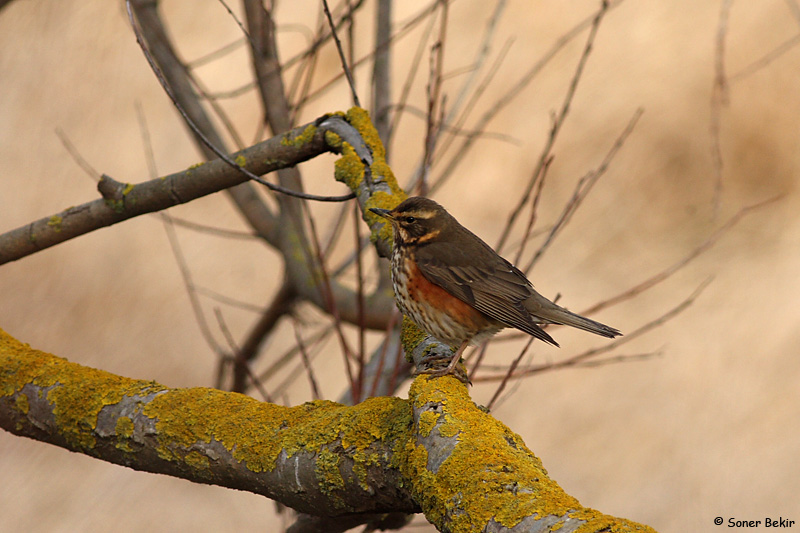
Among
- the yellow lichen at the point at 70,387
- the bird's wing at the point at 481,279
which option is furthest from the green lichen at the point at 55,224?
the bird's wing at the point at 481,279

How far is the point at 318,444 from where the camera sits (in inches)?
99.0

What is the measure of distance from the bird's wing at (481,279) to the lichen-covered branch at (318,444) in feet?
3.57

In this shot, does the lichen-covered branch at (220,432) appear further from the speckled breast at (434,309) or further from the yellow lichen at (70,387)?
the speckled breast at (434,309)

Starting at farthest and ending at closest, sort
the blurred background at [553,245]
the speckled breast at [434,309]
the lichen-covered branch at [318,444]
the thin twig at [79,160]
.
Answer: the blurred background at [553,245]
the thin twig at [79,160]
the speckled breast at [434,309]
the lichen-covered branch at [318,444]

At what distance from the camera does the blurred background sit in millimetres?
9523

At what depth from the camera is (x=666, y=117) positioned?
11.2 m

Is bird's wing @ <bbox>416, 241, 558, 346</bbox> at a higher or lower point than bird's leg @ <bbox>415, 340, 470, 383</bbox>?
higher

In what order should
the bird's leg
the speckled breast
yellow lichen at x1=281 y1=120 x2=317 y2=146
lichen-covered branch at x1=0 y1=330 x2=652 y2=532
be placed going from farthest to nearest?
yellow lichen at x1=281 y1=120 x2=317 y2=146
the speckled breast
the bird's leg
lichen-covered branch at x1=0 y1=330 x2=652 y2=532

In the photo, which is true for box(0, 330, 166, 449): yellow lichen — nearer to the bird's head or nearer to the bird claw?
the bird claw

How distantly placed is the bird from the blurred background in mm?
6011

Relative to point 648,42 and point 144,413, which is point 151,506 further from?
point 648,42

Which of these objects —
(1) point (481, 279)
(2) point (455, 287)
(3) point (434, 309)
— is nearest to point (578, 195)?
(1) point (481, 279)

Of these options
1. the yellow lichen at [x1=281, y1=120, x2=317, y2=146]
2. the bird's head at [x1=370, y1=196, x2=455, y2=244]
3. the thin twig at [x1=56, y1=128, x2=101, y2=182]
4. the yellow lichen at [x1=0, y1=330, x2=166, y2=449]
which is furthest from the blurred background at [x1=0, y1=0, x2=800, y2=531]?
the yellow lichen at [x1=0, y1=330, x2=166, y2=449]

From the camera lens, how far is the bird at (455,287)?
11.6 ft
